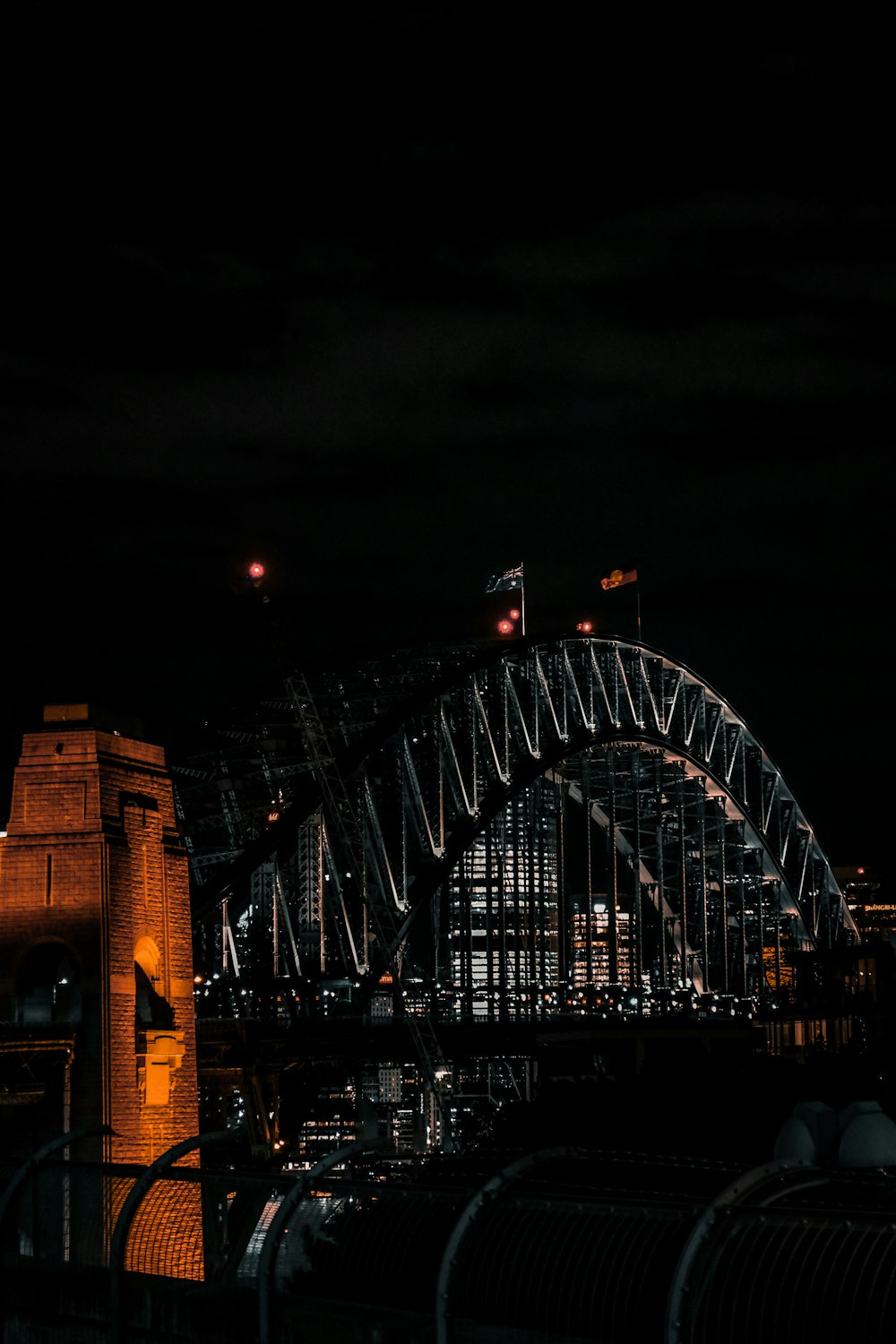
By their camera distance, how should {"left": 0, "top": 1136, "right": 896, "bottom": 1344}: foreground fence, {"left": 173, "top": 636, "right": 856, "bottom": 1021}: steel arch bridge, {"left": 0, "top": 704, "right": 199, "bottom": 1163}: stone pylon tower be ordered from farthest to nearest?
1. {"left": 173, "top": 636, "right": 856, "bottom": 1021}: steel arch bridge
2. {"left": 0, "top": 704, "right": 199, "bottom": 1163}: stone pylon tower
3. {"left": 0, "top": 1136, "right": 896, "bottom": 1344}: foreground fence

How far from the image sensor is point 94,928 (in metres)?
47.0

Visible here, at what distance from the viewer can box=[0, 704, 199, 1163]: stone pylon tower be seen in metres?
46.5

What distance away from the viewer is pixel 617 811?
15962 cm

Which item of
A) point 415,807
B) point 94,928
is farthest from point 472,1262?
point 415,807

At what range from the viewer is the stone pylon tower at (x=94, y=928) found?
153ft

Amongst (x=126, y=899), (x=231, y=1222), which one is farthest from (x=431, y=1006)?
(x=231, y=1222)

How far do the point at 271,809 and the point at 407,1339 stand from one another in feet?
269

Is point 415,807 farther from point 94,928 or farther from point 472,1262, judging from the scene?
point 472,1262

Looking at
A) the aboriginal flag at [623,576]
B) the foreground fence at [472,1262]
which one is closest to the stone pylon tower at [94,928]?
the foreground fence at [472,1262]

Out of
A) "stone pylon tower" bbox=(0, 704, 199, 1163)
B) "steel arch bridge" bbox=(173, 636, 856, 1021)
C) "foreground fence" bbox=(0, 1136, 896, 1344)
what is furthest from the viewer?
"steel arch bridge" bbox=(173, 636, 856, 1021)

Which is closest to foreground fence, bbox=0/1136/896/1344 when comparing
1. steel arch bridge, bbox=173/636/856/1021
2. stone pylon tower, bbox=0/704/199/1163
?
stone pylon tower, bbox=0/704/199/1163

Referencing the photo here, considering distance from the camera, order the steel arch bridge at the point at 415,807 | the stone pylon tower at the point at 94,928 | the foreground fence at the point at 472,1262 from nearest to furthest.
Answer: the foreground fence at the point at 472,1262, the stone pylon tower at the point at 94,928, the steel arch bridge at the point at 415,807

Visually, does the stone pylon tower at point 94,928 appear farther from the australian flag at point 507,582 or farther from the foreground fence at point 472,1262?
the australian flag at point 507,582

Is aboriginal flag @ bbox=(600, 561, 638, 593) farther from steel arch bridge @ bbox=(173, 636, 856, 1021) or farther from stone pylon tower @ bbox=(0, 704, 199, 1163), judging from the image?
stone pylon tower @ bbox=(0, 704, 199, 1163)
